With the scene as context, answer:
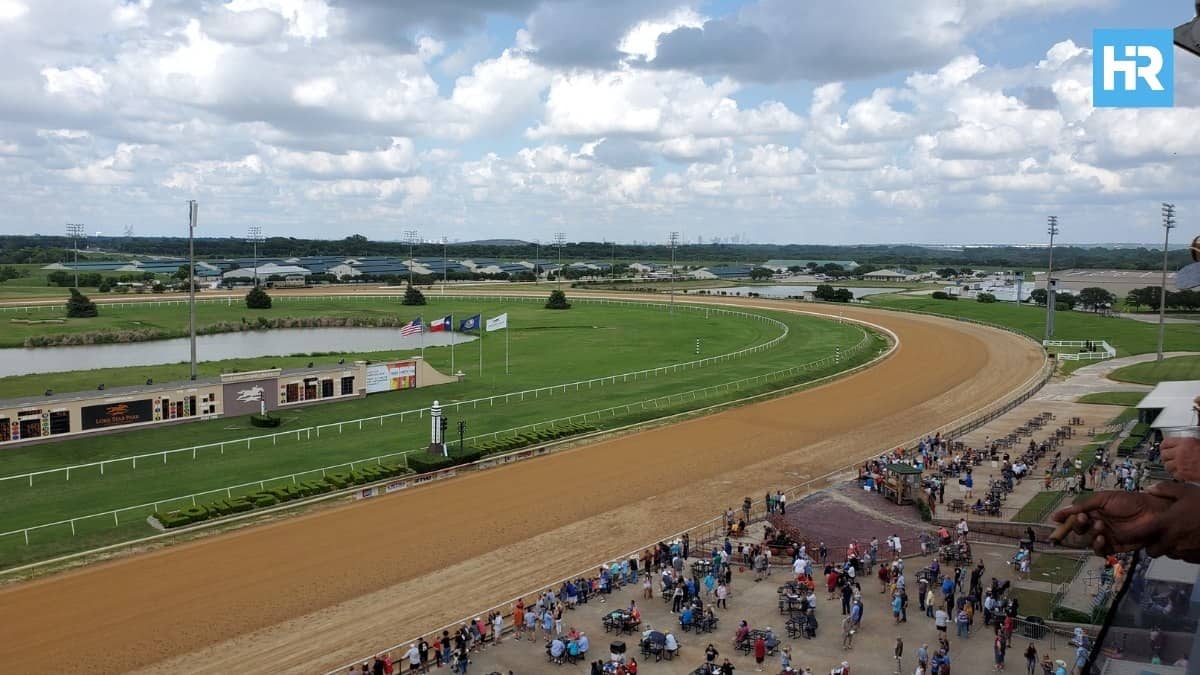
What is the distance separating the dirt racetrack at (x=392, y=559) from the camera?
60.0 ft

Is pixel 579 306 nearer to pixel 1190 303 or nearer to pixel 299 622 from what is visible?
pixel 1190 303

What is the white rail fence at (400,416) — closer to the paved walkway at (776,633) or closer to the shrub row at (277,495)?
the shrub row at (277,495)

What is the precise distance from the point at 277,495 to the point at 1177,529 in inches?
1043

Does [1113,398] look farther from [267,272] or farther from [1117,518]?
[267,272]

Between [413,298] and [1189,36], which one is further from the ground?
[1189,36]

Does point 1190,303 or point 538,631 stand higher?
point 1190,303

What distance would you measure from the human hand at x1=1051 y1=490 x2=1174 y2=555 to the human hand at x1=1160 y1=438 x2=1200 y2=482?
0.51 feet

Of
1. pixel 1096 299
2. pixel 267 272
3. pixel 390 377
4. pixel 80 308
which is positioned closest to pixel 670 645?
pixel 390 377

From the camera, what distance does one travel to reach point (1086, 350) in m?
61.1

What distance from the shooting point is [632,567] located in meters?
21.2

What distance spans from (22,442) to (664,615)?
26.8 meters

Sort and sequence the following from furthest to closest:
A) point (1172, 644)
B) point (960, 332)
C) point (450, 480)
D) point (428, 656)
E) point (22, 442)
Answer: point (960, 332) < point (22, 442) < point (450, 480) < point (428, 656) < point (1172, 644)

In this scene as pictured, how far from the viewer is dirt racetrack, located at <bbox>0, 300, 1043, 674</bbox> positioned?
720 inches

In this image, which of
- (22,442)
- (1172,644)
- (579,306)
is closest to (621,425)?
(22,442)
